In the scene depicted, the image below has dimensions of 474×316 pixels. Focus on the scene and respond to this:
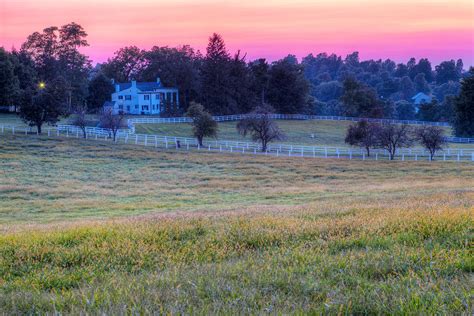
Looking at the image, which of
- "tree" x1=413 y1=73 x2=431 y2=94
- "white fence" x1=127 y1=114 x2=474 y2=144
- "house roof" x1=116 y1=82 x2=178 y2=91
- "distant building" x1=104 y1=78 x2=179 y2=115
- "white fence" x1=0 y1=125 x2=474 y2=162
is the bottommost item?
"white fence" x1=0 y1=125 x2=474 y2=162

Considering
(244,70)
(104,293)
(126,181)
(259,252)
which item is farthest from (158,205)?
(244,70)

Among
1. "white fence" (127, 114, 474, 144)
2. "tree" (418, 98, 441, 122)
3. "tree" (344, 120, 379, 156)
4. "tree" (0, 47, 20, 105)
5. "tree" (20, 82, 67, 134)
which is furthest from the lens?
"tree" (418, 98, 441, 122)

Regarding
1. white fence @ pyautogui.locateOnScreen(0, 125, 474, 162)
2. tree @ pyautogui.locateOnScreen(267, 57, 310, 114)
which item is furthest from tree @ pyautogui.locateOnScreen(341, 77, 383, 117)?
white fence @ pyautogui.locateOnScreen(0, 125, 474, 162)

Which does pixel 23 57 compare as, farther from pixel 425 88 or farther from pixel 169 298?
pixel 425 88

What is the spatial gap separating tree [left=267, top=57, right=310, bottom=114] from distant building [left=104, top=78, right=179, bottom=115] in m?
21.0

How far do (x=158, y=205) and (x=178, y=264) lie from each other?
739 inches

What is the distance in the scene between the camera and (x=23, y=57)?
4277 inches

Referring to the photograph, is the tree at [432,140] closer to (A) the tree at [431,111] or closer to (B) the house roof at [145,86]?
(A) the tree at [431,111]

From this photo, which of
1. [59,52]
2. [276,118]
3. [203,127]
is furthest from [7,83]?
[276,118]

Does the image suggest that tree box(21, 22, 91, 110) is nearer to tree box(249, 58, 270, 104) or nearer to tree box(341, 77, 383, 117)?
tree box(249, 58, 270, 104)

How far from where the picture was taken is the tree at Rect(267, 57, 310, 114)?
11556 cm

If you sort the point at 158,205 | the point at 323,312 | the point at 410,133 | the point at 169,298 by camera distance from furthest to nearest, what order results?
the point at 410,133 < the point at 158,205 < the point at 169,298 < the point at 323,312

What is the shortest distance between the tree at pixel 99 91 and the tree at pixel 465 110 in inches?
2800

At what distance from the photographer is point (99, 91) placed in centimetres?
11738
